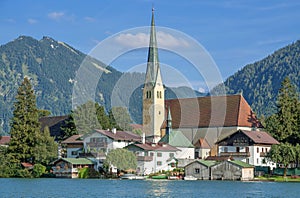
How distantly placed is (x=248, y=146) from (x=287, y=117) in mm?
6253

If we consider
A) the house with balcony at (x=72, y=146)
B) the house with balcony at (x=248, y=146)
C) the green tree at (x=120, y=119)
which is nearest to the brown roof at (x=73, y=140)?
the house with balcony at (x=72, y=146)

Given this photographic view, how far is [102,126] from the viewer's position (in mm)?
96125

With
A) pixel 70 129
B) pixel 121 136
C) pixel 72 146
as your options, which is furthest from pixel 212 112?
pixel 70 129

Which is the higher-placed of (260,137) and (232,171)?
(260,137)

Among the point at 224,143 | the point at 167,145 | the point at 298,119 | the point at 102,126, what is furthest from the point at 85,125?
the point at 298,119

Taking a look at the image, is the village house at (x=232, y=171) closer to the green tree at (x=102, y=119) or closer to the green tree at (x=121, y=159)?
the green tree at (x=121, y=159)

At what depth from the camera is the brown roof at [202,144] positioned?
90.0m

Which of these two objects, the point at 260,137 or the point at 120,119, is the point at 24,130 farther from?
the point at 260,137

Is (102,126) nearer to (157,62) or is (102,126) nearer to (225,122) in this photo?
(157,62)

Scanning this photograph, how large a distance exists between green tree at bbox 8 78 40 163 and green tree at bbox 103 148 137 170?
9874 millimetres

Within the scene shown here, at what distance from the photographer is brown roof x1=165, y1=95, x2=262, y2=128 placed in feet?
296

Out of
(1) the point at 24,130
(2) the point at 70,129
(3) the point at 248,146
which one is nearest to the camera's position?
(1) the point at 24,130

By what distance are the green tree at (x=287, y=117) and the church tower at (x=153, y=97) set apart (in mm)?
20172

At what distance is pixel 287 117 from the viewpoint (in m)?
78.8
